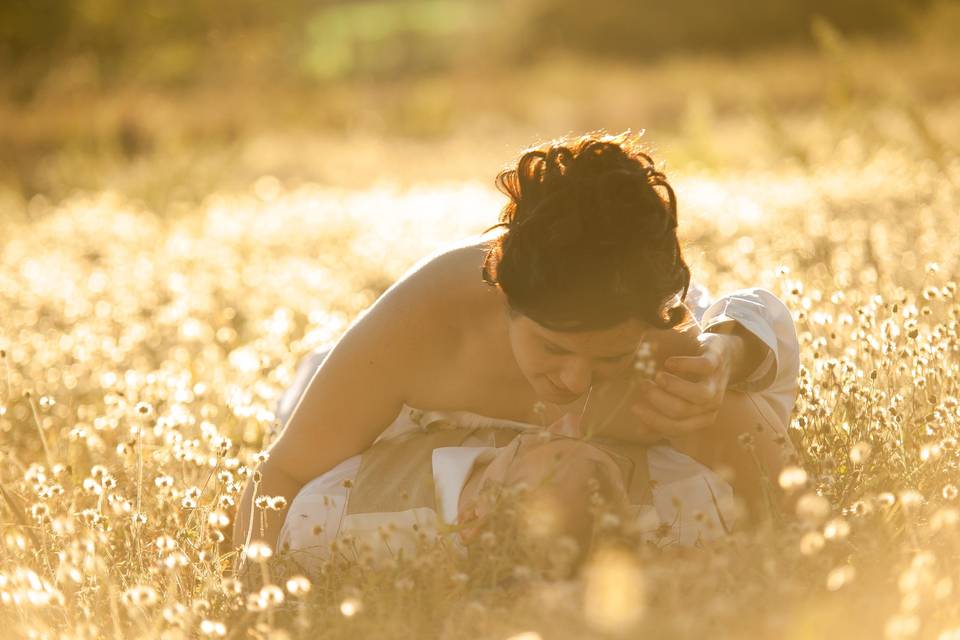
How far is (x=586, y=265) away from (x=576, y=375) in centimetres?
28

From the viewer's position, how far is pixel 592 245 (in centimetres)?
291

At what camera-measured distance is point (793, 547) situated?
2.42 meters

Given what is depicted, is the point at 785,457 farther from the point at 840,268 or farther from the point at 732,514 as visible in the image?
the point at 840,268

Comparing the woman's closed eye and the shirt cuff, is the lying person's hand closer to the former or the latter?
the woman's closed eye

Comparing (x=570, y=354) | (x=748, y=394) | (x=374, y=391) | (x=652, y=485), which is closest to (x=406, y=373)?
(x=374, y=391)

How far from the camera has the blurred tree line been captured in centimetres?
2200

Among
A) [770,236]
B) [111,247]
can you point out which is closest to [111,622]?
[770,236]

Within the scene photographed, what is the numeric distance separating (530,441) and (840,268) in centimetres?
283

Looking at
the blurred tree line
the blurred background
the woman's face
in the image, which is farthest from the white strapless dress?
the blurred tree line

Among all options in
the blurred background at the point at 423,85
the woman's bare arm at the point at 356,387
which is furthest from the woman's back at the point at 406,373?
the blurred background at the point at 423,85

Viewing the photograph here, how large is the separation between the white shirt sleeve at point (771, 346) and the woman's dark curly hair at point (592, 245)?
469mm

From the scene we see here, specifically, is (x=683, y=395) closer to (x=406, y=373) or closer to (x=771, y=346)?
(x=771, y=346)

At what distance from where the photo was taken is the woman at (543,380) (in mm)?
2906

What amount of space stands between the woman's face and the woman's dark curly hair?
1.4 inches
